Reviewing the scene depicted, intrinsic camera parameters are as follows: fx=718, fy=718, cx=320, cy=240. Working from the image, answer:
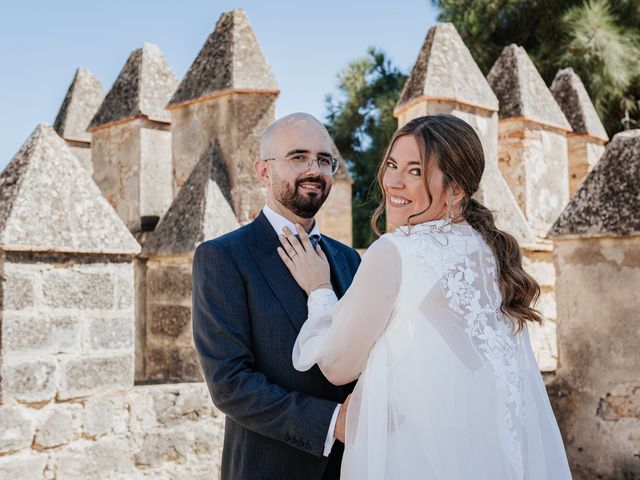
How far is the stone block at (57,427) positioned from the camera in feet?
11.6

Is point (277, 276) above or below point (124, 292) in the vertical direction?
above

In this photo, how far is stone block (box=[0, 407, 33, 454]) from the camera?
3.41 m

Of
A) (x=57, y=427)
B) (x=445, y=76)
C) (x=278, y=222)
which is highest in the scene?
(x=445, y=76)

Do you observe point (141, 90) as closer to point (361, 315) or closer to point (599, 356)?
point (599, 356)

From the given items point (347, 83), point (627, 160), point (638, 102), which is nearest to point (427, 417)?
point (627, 160)

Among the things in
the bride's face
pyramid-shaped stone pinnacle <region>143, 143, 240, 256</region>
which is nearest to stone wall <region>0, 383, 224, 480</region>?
pyramid-shaped stone pinnacle <region>143, 143, 240, 256</region>

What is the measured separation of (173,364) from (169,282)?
0.58 m

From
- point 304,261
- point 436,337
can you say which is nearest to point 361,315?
point 436,337

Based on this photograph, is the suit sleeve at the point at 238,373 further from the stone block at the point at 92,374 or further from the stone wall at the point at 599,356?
the stone wall at the point at 599,356

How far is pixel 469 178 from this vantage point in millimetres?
2193

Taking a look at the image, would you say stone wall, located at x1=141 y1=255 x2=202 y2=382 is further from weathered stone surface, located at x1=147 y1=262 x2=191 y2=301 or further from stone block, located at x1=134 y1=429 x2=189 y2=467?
stone block, located at x1=134 y1=429 x2=189 y2=467

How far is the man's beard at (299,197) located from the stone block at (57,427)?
5.99 ft

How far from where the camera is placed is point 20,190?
3584 millimetres

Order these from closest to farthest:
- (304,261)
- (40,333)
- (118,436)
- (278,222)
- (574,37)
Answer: (304,261) → (278,222) → (40,333) → (118,436) → (574,37)
